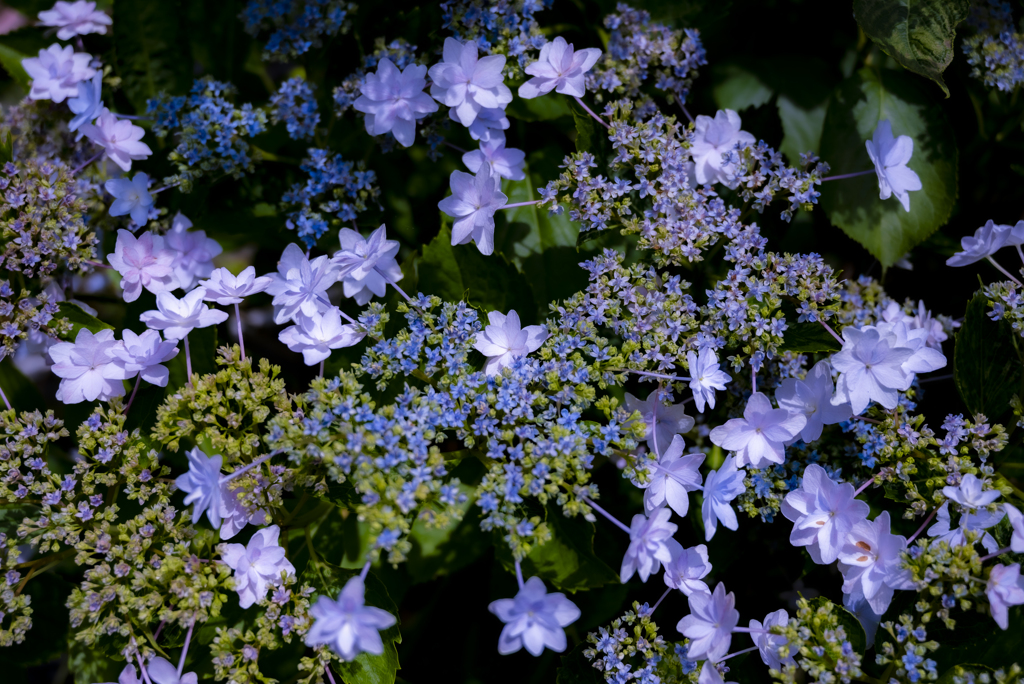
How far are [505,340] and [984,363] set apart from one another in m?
0.81

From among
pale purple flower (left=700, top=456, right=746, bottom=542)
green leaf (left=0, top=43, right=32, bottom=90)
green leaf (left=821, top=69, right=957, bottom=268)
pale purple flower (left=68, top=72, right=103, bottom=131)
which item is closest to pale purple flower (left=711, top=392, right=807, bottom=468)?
pale purple flower (left=700, top=456, right=746, bottom=542)

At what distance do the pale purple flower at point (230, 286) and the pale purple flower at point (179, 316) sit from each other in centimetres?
2

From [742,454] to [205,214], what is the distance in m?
1.21

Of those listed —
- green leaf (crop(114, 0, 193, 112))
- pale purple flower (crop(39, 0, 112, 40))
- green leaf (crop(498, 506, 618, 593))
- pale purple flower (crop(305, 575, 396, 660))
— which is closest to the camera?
pale purple flower (crop(305, 575, 396, 660))

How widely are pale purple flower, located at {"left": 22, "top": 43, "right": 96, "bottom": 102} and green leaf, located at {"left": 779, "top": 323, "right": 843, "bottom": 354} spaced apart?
1441 millimetres

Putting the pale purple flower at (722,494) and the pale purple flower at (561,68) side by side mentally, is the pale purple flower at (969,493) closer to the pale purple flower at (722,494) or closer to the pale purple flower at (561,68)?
the pale purple flower at (722,494)

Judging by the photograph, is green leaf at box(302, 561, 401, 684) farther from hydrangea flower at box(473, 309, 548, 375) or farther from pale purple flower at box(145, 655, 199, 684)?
hydrangea flower at box(473, 309, 548, 375)

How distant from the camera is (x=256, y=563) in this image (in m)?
1.09

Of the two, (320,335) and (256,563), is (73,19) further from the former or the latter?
(256,563)

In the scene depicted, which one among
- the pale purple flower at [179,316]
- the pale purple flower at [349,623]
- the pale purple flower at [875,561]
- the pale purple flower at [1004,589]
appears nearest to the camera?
the pale purple flower at [349,623]

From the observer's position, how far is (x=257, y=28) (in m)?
1.58

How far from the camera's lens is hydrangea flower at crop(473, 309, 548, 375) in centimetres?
111

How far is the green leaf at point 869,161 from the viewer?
1.44m

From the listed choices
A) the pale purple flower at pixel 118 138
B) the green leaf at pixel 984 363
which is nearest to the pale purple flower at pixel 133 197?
the pale purple flower at pixel 118 138
